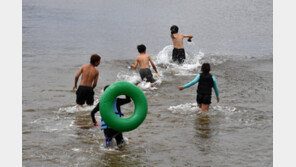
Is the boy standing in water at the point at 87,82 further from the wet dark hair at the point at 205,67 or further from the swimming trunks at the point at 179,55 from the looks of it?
the swimming trunks at the point at 179,55

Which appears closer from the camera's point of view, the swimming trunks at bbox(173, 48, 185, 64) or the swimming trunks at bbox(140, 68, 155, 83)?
the swimming trunks at bbox(140, 68, 155, 83)

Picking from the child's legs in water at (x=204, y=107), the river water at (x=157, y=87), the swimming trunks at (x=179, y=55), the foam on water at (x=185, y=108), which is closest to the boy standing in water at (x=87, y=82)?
the river water at (x=157, y=87)

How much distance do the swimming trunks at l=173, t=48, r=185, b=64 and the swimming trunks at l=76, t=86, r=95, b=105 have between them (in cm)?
607

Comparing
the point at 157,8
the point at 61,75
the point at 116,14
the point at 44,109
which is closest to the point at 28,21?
the point at 116,14

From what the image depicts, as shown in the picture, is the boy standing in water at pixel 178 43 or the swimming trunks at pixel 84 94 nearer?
the swimming trunks at pixel 84 94

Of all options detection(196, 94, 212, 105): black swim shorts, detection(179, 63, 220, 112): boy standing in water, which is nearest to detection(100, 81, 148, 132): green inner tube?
detection(179, 63, 220, 112): boy standing in water

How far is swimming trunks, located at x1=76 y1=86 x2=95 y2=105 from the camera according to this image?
29.3 feet

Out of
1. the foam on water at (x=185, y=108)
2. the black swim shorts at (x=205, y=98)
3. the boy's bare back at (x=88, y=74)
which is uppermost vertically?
the boy's bare back at (x=88, y=74)

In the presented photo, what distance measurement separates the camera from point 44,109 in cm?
969

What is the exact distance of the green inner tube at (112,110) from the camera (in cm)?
664

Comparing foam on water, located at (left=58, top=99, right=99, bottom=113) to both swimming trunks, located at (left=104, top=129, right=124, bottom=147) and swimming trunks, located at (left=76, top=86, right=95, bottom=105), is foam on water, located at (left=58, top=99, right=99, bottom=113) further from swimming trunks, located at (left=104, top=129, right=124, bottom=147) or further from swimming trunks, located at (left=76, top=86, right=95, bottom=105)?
swimming trunks, located at (left=104, top=129, right=124, bottom=147)

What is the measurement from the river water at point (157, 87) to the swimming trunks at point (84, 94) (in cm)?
31

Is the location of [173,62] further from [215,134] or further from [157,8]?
[157,8]

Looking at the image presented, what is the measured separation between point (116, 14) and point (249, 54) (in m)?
13.7
